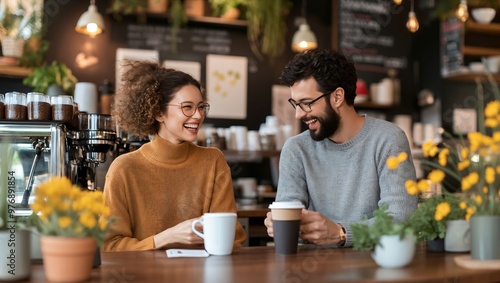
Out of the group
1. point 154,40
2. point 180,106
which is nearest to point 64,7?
point 154,40

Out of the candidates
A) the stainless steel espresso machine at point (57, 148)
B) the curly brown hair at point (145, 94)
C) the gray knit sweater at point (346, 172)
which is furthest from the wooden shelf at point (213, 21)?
the gray knit sweater at point (346, 172)

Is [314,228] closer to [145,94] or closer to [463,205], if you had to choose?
[463,205]

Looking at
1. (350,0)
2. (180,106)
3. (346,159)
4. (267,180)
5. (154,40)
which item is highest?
(350,0)

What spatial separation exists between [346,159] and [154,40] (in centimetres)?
336

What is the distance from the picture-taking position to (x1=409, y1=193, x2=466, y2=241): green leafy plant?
5.86ft

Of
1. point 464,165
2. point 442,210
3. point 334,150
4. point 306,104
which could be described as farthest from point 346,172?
point 464,165

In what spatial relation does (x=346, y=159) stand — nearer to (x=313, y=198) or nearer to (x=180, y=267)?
(x=313, y=198)

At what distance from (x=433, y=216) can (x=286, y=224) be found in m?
0.42

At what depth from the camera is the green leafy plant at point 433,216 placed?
1.79 m

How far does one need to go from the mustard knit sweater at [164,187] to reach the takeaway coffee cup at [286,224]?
0.42m

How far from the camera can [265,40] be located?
550 centimetres

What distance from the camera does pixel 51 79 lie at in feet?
15.4

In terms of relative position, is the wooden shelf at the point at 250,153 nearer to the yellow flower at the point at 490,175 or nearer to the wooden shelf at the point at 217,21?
the wooden shelf at the point at 217,21

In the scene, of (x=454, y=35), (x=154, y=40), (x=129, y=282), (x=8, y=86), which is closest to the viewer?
(x=129, y=282)
